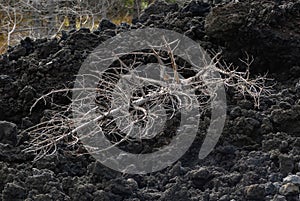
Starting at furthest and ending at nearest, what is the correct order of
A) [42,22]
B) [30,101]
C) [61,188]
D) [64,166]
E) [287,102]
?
[42,22] → [30,101] → [287,102] → [64,166] → [61,188]

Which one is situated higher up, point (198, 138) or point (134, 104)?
point (134, 104)

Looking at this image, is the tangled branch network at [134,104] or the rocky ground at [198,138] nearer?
the rocky ground at [198,138]

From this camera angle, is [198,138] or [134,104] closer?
[134,104]

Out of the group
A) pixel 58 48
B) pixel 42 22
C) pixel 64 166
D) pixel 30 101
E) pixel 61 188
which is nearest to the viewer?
pixel 61 188

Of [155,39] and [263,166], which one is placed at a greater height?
[155,39]

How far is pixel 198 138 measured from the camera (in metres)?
3.10

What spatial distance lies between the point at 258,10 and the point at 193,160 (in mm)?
1223

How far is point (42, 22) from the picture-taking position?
811cm

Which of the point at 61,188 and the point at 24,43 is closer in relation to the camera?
the point at 61,188

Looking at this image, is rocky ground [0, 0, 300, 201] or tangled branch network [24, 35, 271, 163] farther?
tangled branch network [24, 35, 271, 163]

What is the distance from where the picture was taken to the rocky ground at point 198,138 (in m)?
2.74

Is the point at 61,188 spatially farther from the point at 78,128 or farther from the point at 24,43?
the point at 24,43

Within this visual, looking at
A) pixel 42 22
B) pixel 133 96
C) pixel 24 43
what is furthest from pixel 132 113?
pixel 42 22

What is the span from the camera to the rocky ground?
2.74 metres
